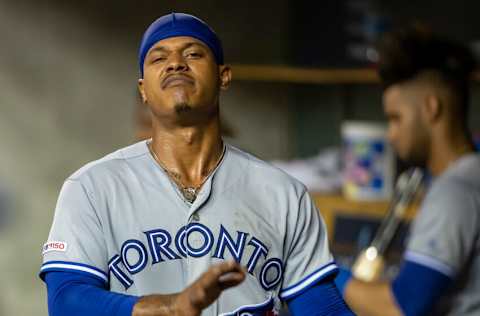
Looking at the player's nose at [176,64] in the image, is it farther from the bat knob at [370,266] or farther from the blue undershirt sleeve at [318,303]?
the bat knob at [370,266]

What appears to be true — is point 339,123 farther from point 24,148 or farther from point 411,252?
point 411,252

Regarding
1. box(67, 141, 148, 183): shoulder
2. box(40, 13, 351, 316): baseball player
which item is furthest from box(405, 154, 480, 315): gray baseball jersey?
box(67, 141, 148, 183): shoulder

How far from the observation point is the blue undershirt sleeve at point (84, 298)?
1.88 meters

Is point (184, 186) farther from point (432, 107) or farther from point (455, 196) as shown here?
point (432, 107)

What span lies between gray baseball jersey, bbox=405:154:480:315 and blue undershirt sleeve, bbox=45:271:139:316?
110cm

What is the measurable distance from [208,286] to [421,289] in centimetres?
121

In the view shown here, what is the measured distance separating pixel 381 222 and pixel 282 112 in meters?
1.40

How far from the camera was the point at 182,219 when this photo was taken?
→ 2025 mm

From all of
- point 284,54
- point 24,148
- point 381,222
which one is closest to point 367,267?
point 381,222

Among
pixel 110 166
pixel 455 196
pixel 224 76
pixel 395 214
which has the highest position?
pixel 224 76

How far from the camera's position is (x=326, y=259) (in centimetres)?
216

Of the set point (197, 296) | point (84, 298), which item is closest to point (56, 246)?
point (84, 298)

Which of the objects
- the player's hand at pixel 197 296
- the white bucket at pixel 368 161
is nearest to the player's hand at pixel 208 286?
the player's hand at pixel 197 296

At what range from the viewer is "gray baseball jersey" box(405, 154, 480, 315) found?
9.23 feet
